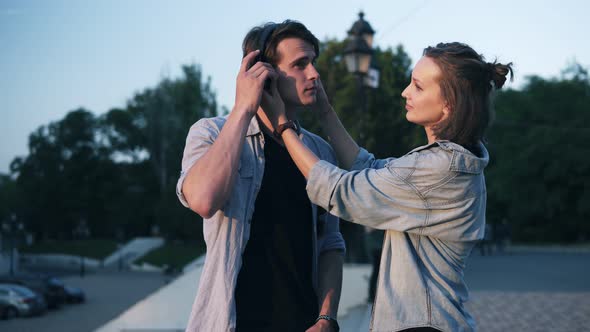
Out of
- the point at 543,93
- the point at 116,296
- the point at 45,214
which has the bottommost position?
the point at 116,296

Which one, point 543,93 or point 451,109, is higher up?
point 543,93

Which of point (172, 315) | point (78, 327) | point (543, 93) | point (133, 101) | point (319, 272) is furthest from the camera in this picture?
point (133, 101)

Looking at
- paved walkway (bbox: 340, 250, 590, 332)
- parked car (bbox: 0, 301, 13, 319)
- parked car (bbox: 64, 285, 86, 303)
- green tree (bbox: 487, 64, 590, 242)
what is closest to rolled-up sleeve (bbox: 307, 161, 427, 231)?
paved walkway (bbox: 340, 250, 590, 332)

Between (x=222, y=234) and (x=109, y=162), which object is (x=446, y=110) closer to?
(x=222, y=234)

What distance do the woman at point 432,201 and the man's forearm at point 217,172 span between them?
245 millimetres

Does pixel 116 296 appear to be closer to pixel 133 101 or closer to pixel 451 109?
pixel 133 101

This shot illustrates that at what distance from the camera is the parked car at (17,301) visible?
107ft

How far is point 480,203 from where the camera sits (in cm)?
238

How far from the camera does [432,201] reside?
7.54 ft

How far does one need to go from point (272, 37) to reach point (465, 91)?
31.4 inches

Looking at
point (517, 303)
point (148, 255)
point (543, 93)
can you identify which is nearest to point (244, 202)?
point (517, 303)

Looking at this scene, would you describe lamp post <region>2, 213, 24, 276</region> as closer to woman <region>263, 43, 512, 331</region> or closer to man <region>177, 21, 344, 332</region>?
man <region>177, 21, 344, 332</region>

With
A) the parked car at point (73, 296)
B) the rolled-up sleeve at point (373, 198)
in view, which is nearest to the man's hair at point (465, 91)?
the rolled-up sleeve at point (373, 198)

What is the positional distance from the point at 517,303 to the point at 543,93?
30.8m
